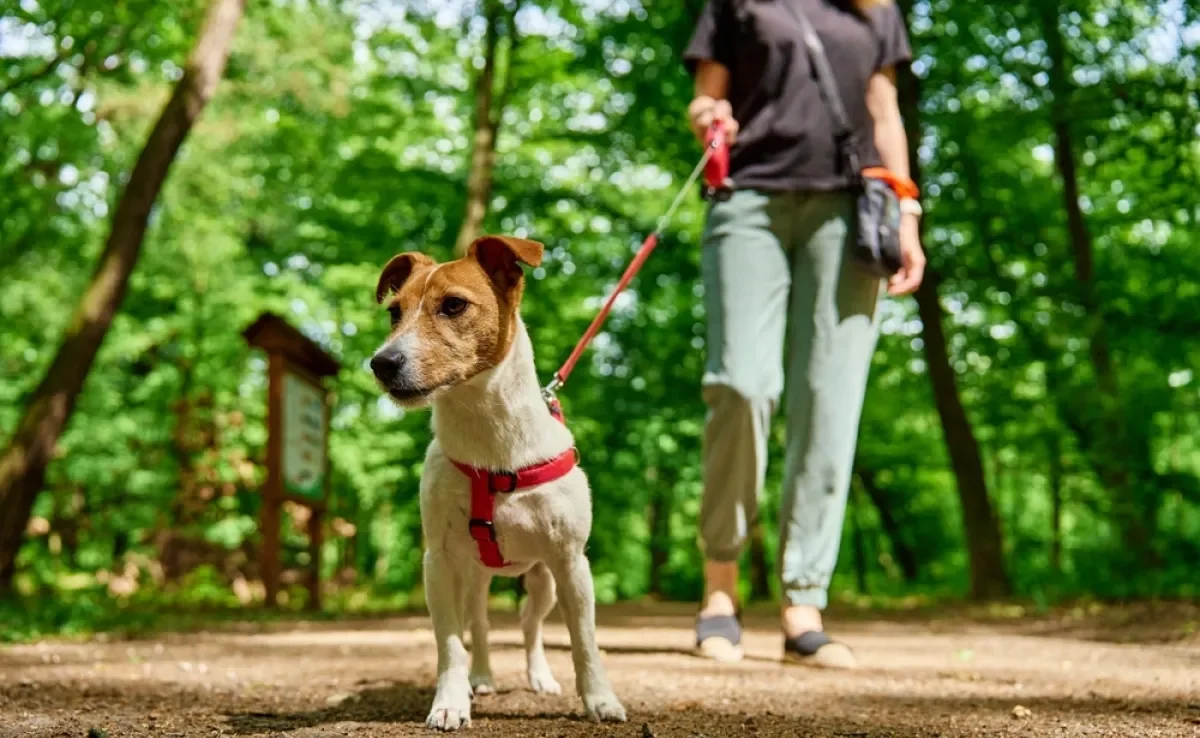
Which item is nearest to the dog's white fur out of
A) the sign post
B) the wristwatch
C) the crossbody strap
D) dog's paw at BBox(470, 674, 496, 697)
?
dog's paw at BBox(470, 674, 496, 697)

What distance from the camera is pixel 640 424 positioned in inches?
512

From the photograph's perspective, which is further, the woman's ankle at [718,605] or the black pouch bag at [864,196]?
the woman's ankle at [718,605]

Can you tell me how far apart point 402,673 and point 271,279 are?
12.3 metres

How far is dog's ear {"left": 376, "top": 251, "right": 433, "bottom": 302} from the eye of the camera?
3.20 metres

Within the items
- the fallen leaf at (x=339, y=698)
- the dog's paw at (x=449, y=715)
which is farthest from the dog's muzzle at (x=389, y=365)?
the fallen leaf at (x=339, y=698)

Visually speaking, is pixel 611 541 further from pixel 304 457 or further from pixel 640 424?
pixel 304 457

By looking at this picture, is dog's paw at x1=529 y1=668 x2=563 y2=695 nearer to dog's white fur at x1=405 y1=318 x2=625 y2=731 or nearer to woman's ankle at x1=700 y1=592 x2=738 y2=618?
dog's white fur at x1=405 y1=318 x2=625 y2=731

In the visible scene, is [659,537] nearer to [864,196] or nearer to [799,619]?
[799,619]

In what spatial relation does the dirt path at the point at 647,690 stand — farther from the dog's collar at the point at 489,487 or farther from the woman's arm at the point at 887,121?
the woman's arm at the point at 887,121

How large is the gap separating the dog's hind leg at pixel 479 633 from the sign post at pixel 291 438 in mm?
6214

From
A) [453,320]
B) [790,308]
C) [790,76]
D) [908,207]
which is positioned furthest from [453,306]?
[908,207]

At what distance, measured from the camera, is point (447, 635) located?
2996 millimetres

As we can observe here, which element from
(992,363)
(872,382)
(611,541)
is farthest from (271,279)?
(992,363)

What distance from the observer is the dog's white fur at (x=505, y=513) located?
2945mm
